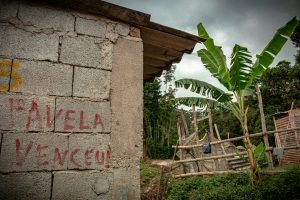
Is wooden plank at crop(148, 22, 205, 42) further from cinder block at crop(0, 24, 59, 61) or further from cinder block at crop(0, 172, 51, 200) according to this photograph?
cinder block at crop(0, 172, 51, 200)

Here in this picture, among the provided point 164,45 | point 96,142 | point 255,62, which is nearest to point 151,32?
point 164,45

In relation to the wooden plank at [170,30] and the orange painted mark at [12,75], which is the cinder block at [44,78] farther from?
the wooden plank at [170,30]

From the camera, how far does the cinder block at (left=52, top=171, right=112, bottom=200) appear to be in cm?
271

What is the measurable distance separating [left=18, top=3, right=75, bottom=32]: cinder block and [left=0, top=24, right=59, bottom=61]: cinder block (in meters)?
0.14

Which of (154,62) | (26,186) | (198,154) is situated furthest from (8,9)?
(198,154)

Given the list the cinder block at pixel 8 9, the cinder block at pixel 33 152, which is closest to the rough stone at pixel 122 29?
the cinder block at pixel 8 9

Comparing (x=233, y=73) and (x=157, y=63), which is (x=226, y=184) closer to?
(x=233, y=73)

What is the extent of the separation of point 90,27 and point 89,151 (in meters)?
1.52

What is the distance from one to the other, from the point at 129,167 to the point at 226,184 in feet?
21.5

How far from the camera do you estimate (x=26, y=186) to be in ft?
8.44

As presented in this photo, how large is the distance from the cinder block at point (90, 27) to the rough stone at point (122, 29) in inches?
7.0

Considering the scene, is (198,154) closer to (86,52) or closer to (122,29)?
(122,29)

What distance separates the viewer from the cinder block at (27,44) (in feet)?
9.09

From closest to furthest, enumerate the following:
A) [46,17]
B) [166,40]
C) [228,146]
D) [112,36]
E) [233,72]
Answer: [46,17] → [112,36] → [166,40] → [233,72] → [228,146]
